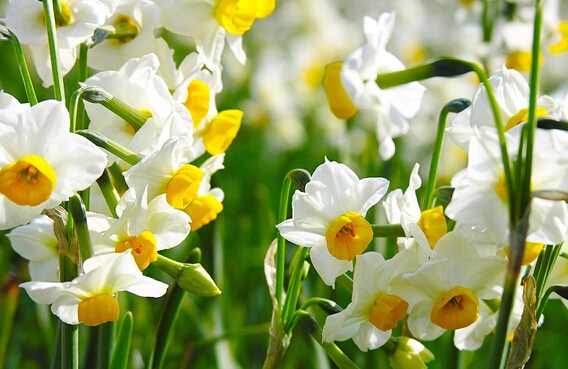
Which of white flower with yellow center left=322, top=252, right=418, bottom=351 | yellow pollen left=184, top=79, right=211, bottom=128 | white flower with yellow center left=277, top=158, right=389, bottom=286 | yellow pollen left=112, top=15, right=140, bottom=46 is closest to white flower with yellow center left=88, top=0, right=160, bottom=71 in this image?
yellow pollen left=112, top=15, right=140, bottom=46

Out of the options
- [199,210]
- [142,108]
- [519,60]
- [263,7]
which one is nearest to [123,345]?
[199,210]

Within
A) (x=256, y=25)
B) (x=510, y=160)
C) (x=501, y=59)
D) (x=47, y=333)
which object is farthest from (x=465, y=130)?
(x=256, y=25)

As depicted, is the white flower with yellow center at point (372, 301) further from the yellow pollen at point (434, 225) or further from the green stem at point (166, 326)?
Answer: the green stem at point (166, 326)

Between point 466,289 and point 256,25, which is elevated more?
point 466,289

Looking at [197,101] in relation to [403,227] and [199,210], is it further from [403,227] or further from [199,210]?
[403,227]

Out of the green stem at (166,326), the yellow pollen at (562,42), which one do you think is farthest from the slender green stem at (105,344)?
the yellow pollen at (562,42)

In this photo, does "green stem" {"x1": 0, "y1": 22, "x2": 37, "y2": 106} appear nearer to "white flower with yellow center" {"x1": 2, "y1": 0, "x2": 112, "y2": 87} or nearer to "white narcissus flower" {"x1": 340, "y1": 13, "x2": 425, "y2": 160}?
"white flower with yellow center" {"x1": 2, "y1": 0, "x2": 112, "y2": 87}

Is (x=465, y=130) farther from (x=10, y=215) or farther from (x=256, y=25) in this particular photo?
(x=256, y=25)
